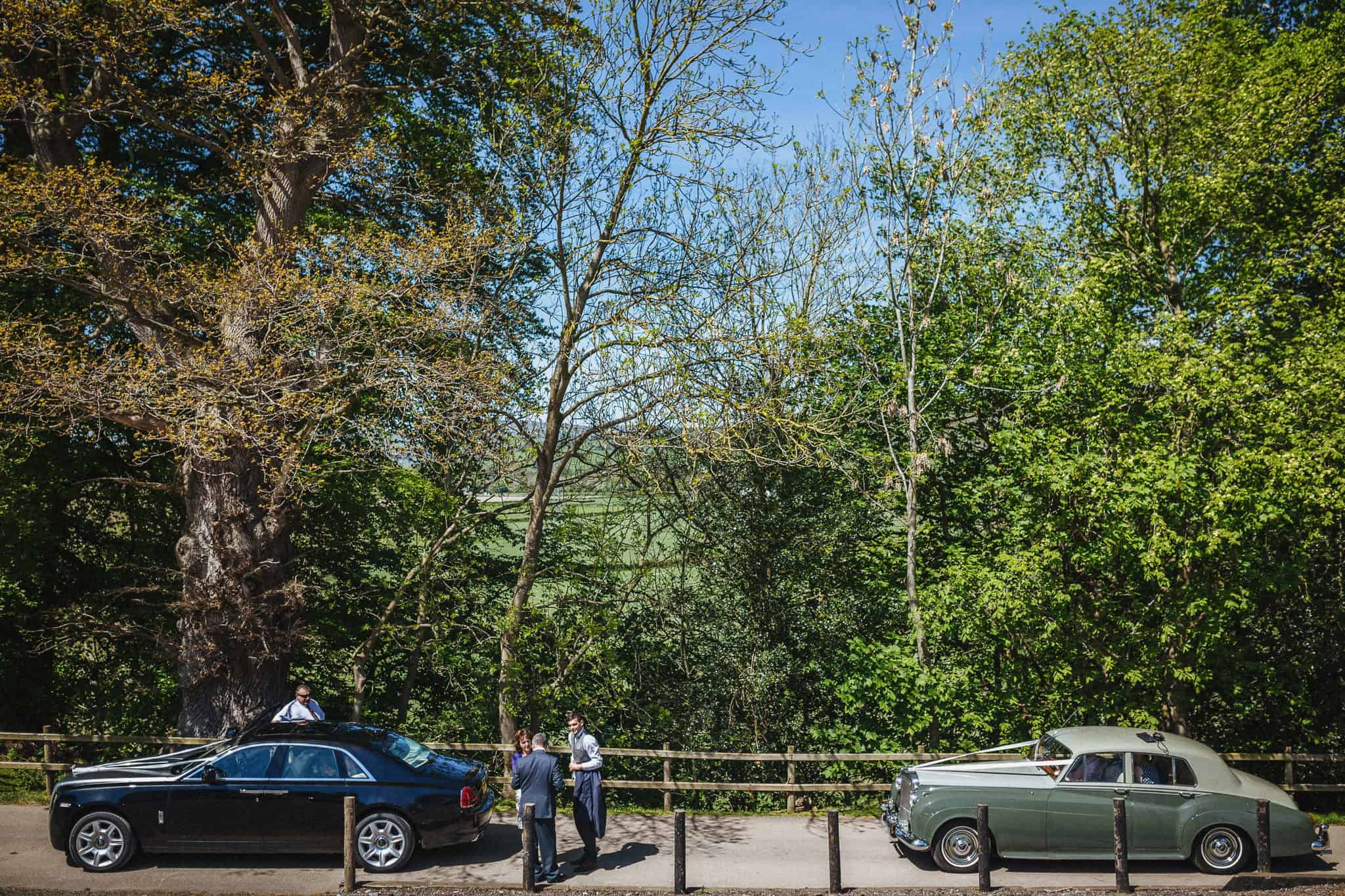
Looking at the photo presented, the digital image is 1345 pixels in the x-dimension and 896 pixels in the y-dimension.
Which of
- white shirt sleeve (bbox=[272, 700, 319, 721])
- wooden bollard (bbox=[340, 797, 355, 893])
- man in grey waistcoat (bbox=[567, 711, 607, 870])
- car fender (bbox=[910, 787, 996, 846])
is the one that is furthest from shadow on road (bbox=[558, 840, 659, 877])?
white shirt sleeve (bbox=[272, 700, 319, 721])

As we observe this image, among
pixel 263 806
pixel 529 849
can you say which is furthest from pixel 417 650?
pixel 529 849

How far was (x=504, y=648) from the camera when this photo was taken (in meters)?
14.7

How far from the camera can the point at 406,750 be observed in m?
11.1

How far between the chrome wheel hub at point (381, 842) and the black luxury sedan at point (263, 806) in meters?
0.01

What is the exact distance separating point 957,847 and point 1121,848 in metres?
1.75

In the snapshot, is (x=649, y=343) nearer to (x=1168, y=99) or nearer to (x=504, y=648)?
(x=504, y=648)

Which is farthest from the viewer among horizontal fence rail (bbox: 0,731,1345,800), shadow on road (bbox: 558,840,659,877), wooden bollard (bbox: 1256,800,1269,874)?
horizontal fence rail (bbox: 0,731,1345,800)

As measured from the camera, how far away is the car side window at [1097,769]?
1075 centimetres

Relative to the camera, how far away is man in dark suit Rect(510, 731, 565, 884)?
10297 mm

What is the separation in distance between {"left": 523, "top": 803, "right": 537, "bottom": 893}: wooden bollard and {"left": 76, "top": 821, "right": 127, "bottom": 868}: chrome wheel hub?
4.55 m

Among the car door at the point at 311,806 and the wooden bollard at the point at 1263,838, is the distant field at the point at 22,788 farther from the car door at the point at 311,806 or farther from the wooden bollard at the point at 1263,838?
the wooden bollard at the point at 1263,838

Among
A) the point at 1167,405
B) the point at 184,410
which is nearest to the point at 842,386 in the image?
the point at 1167,405

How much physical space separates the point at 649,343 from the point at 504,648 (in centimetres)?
536

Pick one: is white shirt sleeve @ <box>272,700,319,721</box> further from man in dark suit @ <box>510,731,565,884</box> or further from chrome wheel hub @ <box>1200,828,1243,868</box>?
chrome wheel hub @ <box>1200,828,1243,868</box>
